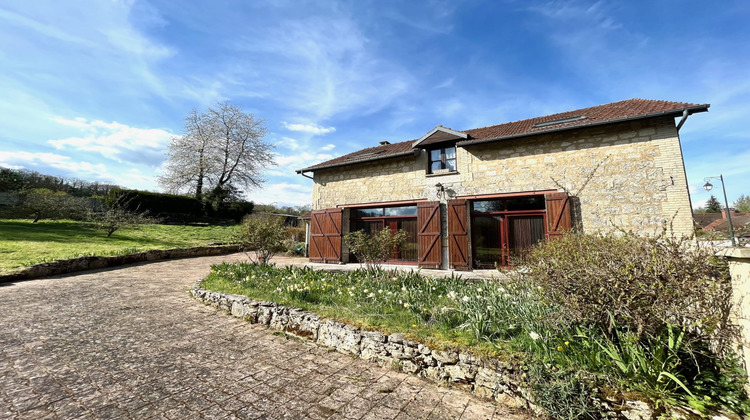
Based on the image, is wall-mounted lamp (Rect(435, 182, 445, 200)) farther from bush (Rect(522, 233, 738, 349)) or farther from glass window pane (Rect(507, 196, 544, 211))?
bush (Rect(522, 233, 738, 349))

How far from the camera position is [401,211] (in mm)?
10539

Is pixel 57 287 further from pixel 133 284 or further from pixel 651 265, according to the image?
pixel 651 265

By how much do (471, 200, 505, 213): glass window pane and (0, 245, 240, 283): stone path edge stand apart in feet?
41.6

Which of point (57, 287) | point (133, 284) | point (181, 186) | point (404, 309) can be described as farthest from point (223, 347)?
point (181, 186)

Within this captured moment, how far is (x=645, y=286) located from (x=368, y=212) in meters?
9.37

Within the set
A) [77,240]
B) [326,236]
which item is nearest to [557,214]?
[326,236]

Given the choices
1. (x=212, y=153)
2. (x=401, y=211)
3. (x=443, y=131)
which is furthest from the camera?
(x=212, y=153)

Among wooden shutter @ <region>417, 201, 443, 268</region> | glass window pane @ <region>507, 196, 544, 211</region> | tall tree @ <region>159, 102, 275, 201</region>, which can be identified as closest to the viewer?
glass window pane @ <region>507, 196, 544, 211</region>

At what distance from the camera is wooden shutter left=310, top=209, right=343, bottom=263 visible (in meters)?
11.2

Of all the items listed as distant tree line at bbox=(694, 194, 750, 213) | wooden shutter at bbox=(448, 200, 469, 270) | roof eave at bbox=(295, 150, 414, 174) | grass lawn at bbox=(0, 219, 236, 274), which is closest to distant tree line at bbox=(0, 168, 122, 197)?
grass lawn at bbox=(0, 219, 236, 274)

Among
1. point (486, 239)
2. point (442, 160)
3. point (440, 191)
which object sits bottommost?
point (486, 239)

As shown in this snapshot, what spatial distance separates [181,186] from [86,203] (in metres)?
6.14

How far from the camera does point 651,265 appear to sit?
222 centimetres

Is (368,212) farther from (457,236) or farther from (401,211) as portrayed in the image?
(457,236)
